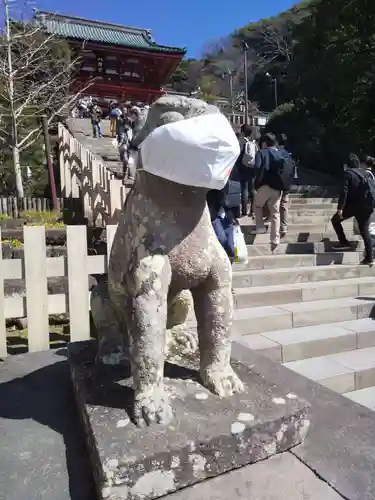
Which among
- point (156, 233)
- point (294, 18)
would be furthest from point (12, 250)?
point (294, 18)

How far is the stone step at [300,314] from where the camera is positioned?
13.7ft

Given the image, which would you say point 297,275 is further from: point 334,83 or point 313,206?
point 334,83

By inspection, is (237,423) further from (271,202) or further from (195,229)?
(271,202)

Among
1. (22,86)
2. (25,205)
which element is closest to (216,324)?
(25,205)

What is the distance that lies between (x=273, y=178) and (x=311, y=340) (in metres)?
3.03

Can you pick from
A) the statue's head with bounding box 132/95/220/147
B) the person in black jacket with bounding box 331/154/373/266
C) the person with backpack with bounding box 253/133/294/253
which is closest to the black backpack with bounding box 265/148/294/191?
the person with backpack with bounding box 253/133/294/253

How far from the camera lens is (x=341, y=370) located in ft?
11.8

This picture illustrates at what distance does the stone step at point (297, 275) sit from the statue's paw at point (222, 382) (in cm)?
341

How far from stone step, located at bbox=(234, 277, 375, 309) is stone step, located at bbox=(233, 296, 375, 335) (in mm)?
86

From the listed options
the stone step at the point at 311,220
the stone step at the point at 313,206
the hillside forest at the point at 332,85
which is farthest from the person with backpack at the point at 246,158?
the hillside forest at the point at 332,85

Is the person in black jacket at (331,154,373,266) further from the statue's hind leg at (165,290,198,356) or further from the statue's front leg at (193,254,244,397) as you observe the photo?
the statue's front leg at (193,254,244,397)

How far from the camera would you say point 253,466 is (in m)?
1.49

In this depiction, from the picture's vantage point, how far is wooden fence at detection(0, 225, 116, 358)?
3279 mm

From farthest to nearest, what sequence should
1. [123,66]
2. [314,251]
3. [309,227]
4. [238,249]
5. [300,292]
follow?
[123,66]
[309,227]
[314,251]
[300,292]
[238,249]
